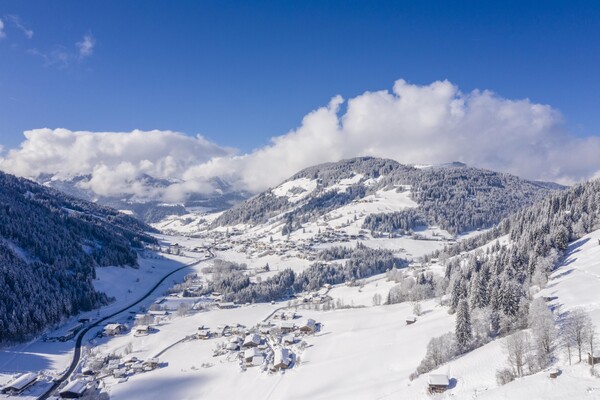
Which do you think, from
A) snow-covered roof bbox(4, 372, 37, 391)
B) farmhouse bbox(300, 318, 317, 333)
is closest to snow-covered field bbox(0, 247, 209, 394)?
snow-covered roof bbox(4, 372, 37, 391)

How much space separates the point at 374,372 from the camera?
60156 millimetres

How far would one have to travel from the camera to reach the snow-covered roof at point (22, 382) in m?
64.8

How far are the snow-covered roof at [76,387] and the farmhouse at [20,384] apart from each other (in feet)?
27.6

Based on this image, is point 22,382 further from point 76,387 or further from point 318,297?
point 318,297

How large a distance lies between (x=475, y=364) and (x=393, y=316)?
39756 millimetres

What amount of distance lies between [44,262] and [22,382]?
3217 inches

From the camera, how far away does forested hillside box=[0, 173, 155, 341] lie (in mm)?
96750

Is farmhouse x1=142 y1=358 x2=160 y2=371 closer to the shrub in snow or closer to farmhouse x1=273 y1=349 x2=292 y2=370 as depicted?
farmhouse x1=273 y1=349 x2=292 y2=370

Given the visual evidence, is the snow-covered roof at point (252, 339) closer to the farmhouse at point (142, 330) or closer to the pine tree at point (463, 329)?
the farmhouse at point (142, 330)

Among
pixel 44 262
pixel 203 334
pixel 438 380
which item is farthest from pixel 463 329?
pixel 44 262

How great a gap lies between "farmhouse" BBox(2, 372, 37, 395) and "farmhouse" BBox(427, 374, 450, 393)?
6441 cm

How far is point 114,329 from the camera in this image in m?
101

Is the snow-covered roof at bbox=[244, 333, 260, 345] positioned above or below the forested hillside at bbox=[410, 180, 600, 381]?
below

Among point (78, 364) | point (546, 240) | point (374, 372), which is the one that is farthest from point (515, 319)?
point (78, 364)
